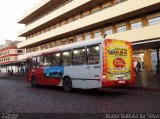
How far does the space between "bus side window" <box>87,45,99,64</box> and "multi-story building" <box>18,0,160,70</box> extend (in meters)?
7.60

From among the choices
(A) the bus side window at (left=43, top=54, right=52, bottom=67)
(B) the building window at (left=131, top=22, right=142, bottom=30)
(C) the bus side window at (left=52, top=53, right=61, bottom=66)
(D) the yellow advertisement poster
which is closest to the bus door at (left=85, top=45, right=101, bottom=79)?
(D) the yellow advertisement poster

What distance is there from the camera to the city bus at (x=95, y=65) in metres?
12.8

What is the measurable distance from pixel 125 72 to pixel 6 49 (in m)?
81.0

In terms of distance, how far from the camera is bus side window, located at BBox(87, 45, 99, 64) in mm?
13086

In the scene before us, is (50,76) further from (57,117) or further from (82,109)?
(57,117)

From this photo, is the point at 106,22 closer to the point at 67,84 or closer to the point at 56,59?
the point at 56,59

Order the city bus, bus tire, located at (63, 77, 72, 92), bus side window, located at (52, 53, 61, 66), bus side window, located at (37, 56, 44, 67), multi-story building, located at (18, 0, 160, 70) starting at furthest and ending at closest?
multi-story building, located at (18, 0, 160, 70) < bus side window, located at (37, 56, 44, 67) < bus side window, located at (52, 53, 61, 66) < bus tire, located at (63, 77, 72, 92) < the city bus

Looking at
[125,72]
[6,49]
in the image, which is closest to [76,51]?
[125,72]

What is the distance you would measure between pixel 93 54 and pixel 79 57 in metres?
1.32

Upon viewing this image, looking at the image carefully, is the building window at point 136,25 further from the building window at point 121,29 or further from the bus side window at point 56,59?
the bus side window at point 56,59

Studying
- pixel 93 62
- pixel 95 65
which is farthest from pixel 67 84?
pixel 95 65

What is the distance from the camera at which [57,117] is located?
7.91m

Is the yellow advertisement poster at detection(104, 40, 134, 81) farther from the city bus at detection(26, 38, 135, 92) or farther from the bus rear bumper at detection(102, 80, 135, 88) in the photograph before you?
the bus rear bumper at detection(102, 80, 135, 88)

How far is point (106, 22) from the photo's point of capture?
31078mm
